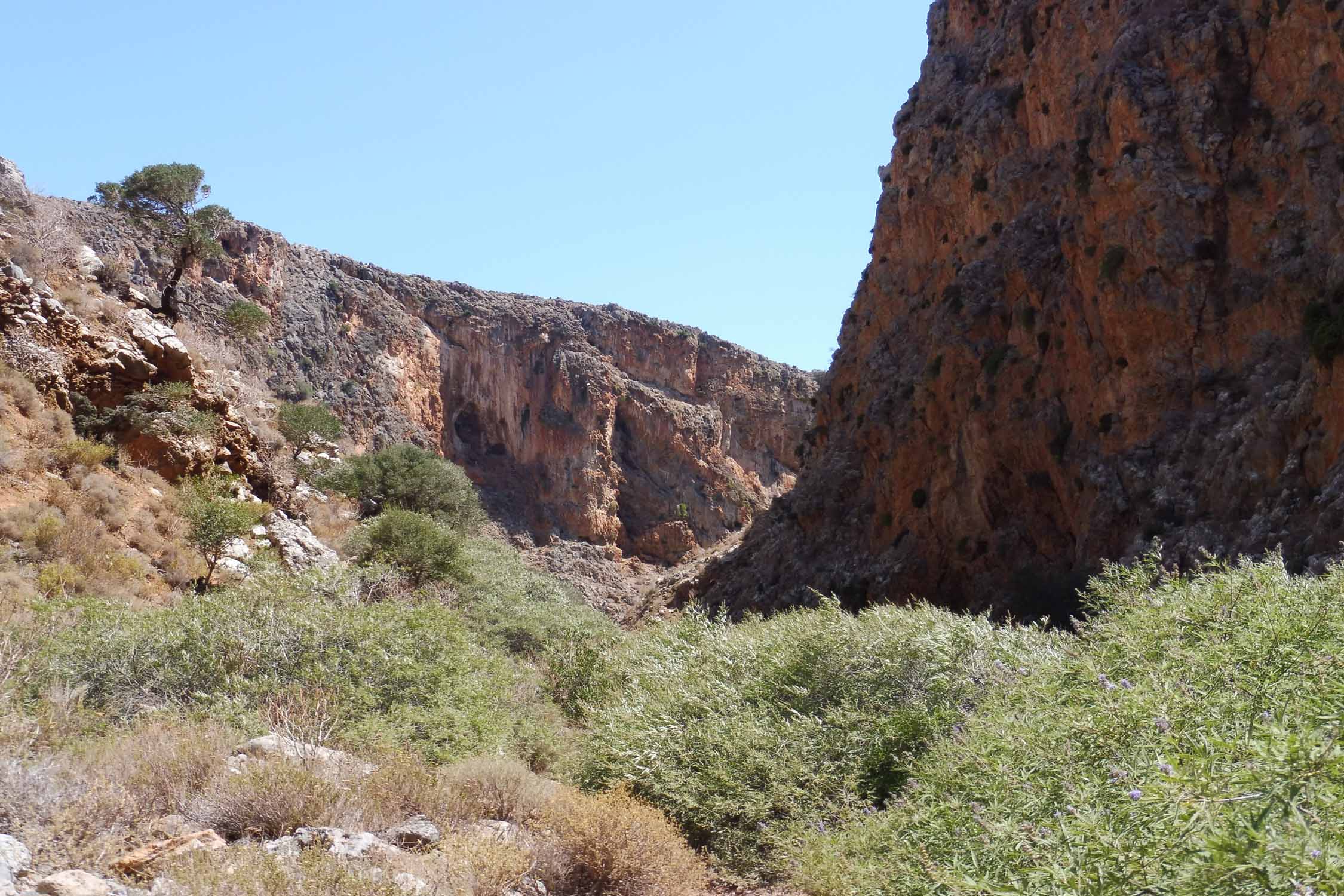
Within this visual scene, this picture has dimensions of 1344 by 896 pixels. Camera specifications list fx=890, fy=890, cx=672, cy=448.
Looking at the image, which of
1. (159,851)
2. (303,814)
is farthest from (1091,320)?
(159,851)

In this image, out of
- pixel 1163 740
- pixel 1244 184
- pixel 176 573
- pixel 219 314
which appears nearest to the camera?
pixel 1163 740

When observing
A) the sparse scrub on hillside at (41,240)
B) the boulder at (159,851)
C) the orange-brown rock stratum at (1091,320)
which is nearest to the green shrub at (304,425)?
the sparse scrub on hillside at (41,240)

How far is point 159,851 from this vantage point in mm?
5699

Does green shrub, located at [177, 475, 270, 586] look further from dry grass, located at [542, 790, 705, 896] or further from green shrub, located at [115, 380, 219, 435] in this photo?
dry grass, located at [542, 790, 705, 896]

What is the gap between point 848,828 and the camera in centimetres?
722

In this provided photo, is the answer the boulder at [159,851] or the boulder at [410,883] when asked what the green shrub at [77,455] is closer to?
the boulder at [159,851]

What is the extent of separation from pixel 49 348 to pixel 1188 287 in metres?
26.2

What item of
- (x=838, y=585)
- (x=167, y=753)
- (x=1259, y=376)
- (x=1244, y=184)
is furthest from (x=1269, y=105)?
(x=167, y=753)

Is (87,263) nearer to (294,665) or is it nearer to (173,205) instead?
(173,205)

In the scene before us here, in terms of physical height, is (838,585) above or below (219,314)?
below

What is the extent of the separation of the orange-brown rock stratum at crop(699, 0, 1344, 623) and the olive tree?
22.5m

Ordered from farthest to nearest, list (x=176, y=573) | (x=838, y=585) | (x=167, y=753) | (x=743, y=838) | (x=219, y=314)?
1. (x=219, y=314)
2. (x=838, y=585)
3. (x=176, y=573)
4. (x=743, y=838)
5. (x=167, y=753)

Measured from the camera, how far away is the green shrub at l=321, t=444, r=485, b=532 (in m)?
35.4

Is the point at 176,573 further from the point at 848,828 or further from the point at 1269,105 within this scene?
the point at 1269,105
